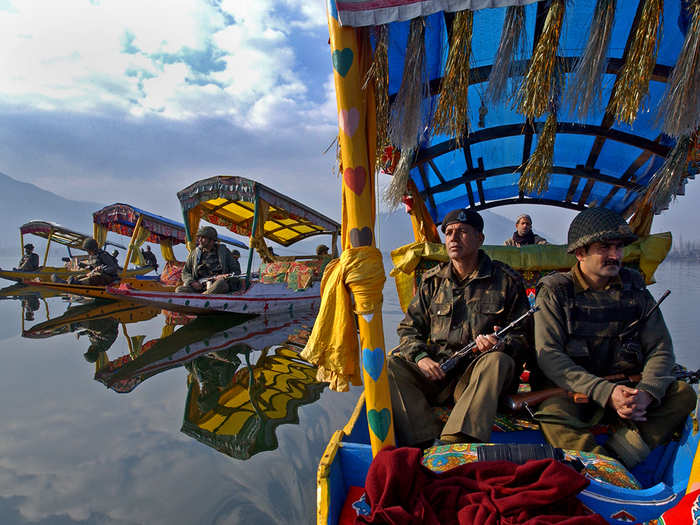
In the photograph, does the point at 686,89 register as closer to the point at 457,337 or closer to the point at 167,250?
the point at 457,337

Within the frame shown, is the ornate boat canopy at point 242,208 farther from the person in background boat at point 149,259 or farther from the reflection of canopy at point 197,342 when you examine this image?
the person in background boat at point 149,259

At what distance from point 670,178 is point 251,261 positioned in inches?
325

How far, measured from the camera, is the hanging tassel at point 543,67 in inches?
57.1

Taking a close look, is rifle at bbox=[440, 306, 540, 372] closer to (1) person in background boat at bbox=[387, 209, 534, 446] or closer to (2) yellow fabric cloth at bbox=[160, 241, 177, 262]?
(1) person in background boat at bbox=[387, 209, 534, 446]

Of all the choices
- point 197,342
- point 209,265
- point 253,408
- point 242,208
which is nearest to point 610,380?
point 253,408

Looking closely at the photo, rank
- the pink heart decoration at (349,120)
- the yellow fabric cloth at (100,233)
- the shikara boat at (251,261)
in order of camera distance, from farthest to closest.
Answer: the yellow fabric cloth at (100,233)
the shikara boat at (251,261)
the pink heart decoration at (349,120)

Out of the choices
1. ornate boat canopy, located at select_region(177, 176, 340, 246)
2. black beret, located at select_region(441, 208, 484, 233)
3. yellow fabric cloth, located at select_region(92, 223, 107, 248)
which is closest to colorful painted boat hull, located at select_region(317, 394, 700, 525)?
black beret, located at select_region(441, 208, 484, 233)

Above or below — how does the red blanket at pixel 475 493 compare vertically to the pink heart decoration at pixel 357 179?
below

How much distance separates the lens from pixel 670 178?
118 inches

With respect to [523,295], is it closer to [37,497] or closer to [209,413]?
[209,413]

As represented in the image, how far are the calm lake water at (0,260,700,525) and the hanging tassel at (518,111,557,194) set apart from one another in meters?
2.63

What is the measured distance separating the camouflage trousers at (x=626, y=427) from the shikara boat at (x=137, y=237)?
396 inches

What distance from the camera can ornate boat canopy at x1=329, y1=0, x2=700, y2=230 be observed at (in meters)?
1.45

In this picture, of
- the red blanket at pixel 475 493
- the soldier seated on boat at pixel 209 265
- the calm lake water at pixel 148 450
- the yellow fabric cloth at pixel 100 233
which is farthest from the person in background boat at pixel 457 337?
the yellow fabric cloth at pixel 100 233
